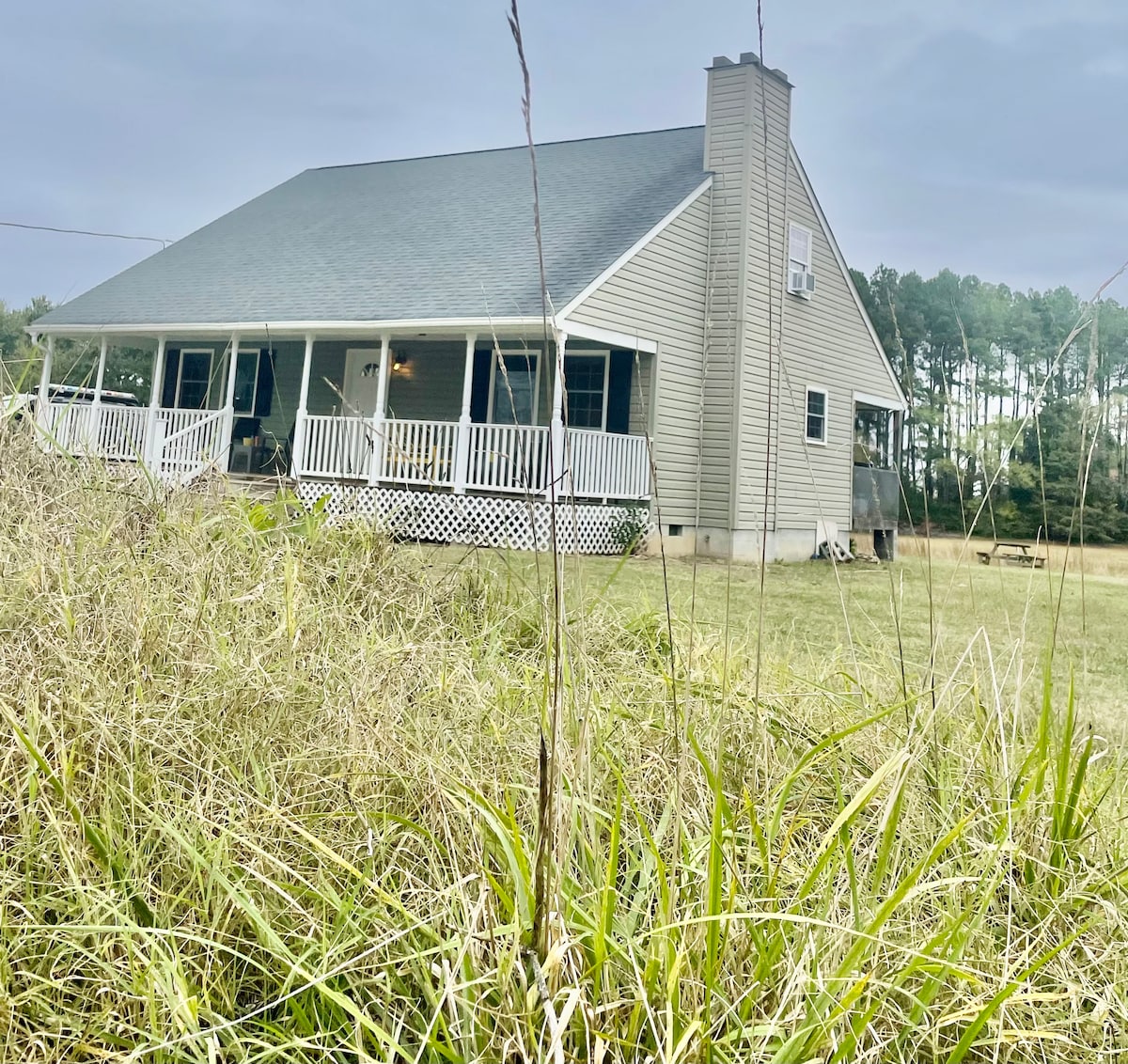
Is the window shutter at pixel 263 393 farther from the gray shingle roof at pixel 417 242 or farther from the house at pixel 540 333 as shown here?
the gray shingle roof at pixel 417 242

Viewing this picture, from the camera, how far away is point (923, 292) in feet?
112

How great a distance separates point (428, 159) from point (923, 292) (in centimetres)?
2156

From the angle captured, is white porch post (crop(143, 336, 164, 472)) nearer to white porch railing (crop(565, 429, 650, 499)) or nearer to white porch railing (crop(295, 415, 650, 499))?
white porch railing (crop(295, 415, 650, 499))

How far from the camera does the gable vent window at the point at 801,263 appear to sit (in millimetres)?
15977

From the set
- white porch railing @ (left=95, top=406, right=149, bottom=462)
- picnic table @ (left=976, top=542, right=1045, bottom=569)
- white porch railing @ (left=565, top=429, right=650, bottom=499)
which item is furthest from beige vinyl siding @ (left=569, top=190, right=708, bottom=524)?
picnic table @ (left=976, top=542, right=1045, bottom=569)

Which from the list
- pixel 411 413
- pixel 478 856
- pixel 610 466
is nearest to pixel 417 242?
pixel 411 413

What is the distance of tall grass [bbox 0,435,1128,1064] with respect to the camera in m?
1.48

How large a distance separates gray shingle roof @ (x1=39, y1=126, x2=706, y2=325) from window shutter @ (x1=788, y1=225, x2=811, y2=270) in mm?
2004

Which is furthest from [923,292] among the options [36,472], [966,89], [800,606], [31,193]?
[36,472]

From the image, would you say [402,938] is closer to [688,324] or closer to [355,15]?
[355,15]

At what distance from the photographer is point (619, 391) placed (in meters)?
14.2

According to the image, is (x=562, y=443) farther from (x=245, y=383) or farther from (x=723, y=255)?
(x=245, y=383)

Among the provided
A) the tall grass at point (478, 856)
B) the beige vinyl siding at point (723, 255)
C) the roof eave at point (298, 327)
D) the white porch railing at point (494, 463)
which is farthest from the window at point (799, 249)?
the tall grass at point (478, 856)

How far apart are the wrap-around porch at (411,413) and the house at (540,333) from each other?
0.05 meters
